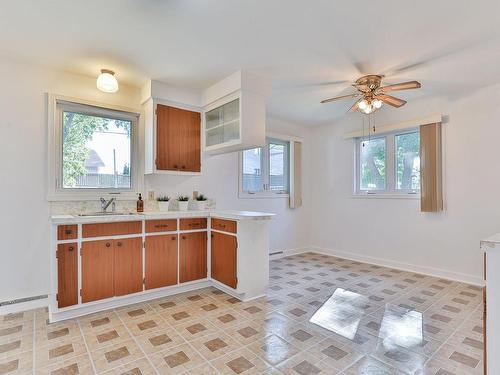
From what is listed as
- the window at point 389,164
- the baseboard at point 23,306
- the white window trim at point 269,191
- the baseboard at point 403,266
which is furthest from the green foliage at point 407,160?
the baseboard at point 23,306

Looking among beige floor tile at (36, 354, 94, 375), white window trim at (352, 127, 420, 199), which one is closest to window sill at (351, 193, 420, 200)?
white window trim at (352, 127, 420, 199)

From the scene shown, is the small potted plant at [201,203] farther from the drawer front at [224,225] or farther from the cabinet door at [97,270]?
the cabinet door at [97,270]

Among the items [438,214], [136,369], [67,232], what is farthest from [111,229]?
[438,214]

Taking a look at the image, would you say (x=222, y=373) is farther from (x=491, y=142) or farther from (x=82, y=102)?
(x=491, y=142)

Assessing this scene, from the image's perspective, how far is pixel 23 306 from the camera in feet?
9.64

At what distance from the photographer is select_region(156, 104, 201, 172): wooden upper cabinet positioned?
3549mm

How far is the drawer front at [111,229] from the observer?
2821 mm

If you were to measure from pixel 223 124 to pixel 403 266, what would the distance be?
340 centimetres

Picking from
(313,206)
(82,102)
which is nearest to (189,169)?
(82,102)

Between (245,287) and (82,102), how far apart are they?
109 inches

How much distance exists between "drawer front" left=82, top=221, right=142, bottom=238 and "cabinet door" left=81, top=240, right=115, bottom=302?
8cm

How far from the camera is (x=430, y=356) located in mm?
2102

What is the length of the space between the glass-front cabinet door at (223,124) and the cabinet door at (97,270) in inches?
68.5

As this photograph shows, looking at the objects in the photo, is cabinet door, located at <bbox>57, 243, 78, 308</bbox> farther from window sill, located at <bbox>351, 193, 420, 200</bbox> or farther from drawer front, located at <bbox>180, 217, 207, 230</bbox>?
window sill, located at <bbox>351, 193, 420, 200</bbox>
